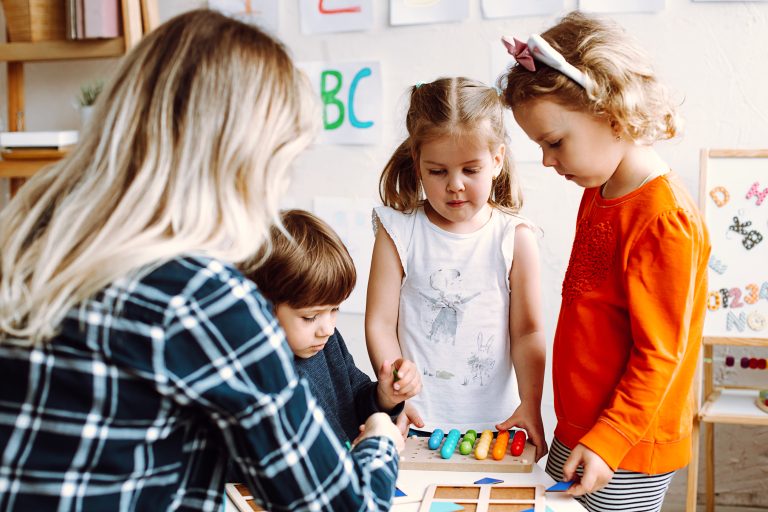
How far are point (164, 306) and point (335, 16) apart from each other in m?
1.89

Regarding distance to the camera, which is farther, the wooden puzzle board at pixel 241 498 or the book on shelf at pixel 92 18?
the book on shelf at pixel 92 18

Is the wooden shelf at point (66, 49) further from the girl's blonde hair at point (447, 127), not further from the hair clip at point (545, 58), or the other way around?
the hair clip at point (545, 58)

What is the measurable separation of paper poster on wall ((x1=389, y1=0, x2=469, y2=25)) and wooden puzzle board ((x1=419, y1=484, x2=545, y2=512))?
5.16 ft

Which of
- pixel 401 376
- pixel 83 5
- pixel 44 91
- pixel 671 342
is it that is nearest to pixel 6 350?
pixel 401 376

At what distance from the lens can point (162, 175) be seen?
2.29 feet

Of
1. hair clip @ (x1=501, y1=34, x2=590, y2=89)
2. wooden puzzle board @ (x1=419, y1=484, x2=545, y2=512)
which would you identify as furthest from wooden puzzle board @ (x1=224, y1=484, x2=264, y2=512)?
hair clip @ (x1=501, y1=34, x2=590, y2=89)

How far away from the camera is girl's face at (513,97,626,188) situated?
1.16 metres

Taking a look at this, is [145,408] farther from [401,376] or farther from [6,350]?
[401,376]

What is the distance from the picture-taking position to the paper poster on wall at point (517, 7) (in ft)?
7.18

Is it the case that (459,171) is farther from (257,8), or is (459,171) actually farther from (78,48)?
(78,48)

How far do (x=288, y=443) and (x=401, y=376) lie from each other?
0.54 m

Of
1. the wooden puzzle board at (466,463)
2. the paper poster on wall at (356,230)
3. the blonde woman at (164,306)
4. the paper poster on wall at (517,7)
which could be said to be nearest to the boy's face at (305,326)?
the wooden puzzle board at (466,463)

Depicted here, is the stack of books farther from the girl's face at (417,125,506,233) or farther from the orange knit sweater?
the orange knit sweater

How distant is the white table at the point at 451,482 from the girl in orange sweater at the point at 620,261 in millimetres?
52
